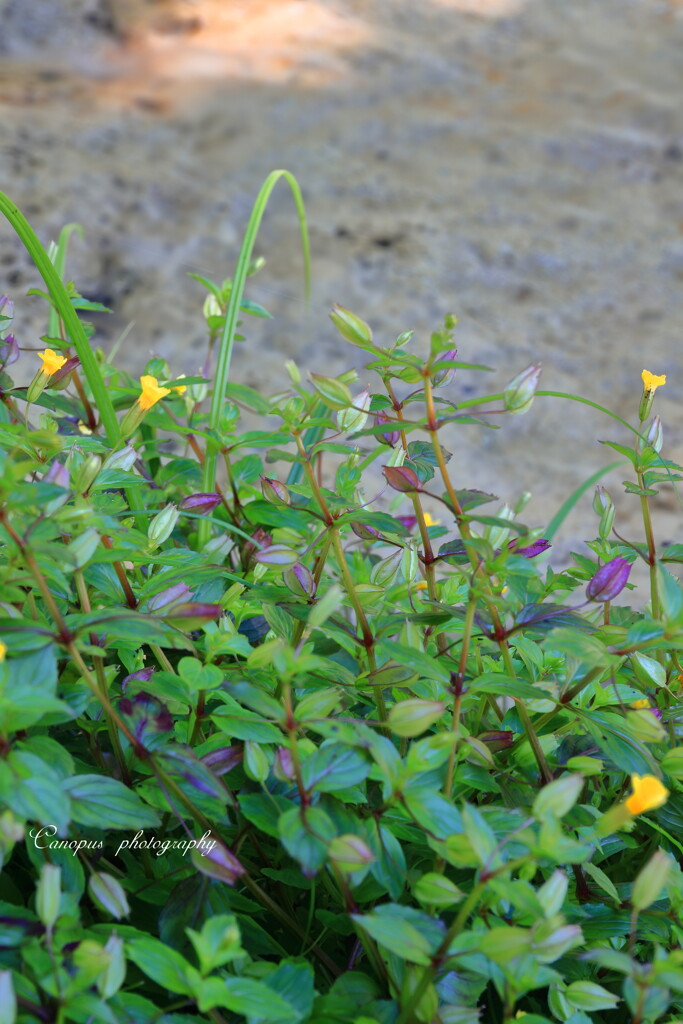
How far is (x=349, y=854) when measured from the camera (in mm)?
423

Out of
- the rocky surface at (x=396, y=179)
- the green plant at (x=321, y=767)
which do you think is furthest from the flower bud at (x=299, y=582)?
the rocky surface at (x=396, y=179)

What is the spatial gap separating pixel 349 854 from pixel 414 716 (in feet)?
0.25

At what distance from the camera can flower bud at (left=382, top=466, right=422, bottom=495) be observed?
582mm

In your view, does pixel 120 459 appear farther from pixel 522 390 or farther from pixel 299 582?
pixel 522 390

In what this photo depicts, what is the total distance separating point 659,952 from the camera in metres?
0.42

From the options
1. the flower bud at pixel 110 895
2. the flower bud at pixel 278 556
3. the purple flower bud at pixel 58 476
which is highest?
the purple flower bud at pixel 58 476

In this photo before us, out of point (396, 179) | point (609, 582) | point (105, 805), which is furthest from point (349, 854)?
point (396, 179)

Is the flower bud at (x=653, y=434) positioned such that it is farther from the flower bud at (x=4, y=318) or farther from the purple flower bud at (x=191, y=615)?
the flower bud at (x=4, y=318)

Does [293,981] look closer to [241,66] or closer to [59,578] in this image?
[59,578]

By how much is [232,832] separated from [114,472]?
239 mm

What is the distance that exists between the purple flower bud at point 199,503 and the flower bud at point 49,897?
0.31 meters

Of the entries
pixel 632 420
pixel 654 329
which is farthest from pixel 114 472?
pixel 654 329

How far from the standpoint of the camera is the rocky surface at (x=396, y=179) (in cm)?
193

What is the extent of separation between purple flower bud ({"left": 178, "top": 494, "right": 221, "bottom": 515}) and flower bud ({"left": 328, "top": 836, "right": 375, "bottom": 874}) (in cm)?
32
